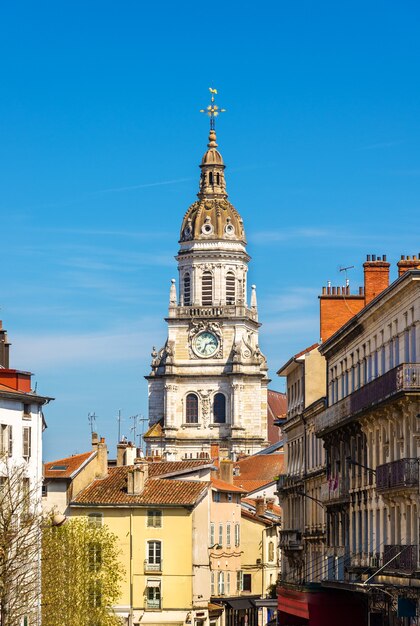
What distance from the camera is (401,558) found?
5062cm

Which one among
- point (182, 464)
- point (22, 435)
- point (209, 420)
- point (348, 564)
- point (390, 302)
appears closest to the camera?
point (390, 302)

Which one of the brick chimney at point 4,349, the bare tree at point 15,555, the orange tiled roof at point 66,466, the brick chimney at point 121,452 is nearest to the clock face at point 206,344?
the brick chimney at point 121,452

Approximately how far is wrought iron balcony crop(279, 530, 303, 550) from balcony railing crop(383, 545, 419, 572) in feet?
101

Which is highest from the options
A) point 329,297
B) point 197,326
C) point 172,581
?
point 197,326

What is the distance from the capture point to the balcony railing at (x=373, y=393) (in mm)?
48938

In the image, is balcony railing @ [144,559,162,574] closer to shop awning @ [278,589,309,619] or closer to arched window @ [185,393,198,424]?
shop awning @ [278,589,309,619]

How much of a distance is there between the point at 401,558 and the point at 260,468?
11011cm

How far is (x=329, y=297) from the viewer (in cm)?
7912

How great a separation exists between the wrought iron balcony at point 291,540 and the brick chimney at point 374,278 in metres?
17.0

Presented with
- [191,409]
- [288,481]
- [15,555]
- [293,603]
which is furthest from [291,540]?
[191,409]

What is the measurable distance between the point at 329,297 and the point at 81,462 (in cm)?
2303

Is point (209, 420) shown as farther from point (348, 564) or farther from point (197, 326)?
point (348, 564)

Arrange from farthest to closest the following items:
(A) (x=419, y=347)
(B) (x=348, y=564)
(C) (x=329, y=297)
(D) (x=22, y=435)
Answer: (C) (x=329, y=297), (D) (x=22, y=435), (B) (x=348, y=564), (A) (x=419, y=347)

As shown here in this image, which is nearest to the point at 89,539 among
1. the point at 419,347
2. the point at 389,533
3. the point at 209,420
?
the point at 389,533
